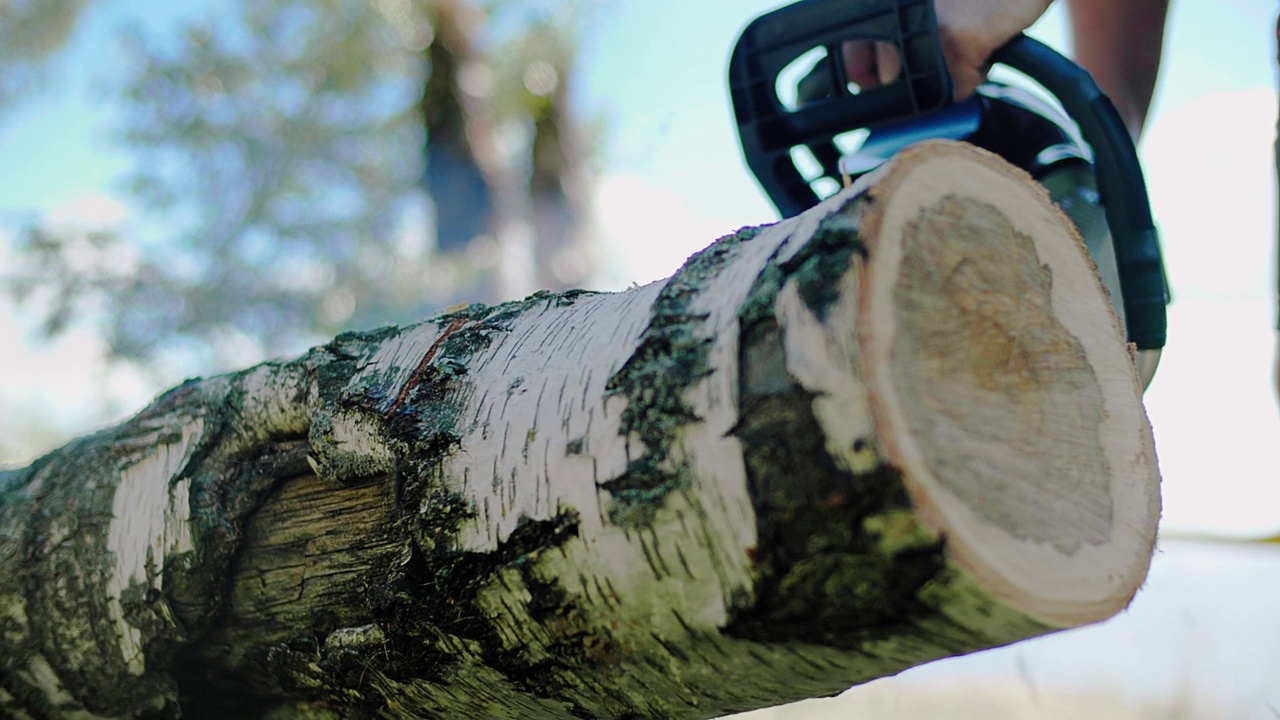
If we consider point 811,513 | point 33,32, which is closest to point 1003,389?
point 811,513

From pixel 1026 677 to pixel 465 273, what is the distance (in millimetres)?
6825

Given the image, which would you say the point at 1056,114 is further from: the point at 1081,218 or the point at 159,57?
the point at 159,57

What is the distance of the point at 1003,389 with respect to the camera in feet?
2.45

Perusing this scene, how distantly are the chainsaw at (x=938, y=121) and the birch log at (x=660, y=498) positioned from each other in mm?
406

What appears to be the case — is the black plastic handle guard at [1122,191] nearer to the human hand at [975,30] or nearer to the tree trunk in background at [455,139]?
the human hand at [975,30]

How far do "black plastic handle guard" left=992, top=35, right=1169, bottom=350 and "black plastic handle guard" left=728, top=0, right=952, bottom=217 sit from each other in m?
0.18

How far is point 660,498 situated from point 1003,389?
1.11 ft

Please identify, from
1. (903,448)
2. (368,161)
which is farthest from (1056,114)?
(368,161)

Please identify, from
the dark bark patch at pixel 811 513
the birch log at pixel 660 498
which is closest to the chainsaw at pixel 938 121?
the birch log at pixel 660 498

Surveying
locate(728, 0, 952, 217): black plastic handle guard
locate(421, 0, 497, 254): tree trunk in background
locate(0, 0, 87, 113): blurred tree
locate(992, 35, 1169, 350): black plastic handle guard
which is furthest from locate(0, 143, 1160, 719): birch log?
locate(0, 0, 87, 113): blurred tree

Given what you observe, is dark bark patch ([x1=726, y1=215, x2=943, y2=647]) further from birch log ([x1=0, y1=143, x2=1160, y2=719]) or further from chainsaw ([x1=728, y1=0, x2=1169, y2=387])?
chainsaw ([x1=728, y1=0, x2=1169, y2=387])

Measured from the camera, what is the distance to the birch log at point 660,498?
2.17ft

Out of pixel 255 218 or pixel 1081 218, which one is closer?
pixel 1081 218

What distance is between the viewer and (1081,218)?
4.45 feet
